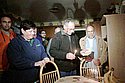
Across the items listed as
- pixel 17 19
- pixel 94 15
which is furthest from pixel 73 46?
pixel 17 19

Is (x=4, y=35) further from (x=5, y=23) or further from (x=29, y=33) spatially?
(x=29, y=33)

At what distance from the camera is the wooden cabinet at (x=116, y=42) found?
2.52 meters

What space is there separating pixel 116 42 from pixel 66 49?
2.20 feet

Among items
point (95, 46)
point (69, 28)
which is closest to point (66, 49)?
point (69, 28)

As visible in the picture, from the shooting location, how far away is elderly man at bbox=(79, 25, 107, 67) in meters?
2.61

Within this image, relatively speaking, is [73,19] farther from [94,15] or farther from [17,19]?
[17,19]

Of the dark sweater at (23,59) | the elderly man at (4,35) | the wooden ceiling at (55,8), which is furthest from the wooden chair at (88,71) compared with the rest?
the elderly man at (4,35)

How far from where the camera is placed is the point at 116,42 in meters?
2.57

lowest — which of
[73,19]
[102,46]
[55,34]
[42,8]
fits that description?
[102,46]

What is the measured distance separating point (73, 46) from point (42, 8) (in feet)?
2.18

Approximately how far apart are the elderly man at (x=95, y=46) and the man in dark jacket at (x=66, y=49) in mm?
109

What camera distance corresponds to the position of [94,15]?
8.43ft

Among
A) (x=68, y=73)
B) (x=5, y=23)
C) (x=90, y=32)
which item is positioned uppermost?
(x=5, y=23)

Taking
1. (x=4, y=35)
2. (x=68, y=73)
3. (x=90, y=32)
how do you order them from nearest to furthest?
1. (x=4, y=35)
2. (x=90, y=32)
3. (x=68, y=73)
